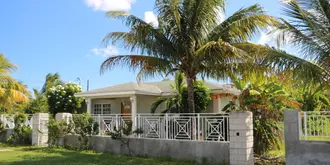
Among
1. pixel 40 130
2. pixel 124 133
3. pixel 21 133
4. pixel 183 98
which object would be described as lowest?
pixel 21 133

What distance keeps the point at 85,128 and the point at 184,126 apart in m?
5.18

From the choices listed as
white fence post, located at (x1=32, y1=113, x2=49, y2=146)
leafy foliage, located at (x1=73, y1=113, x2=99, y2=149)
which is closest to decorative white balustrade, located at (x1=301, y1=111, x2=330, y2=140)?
leafy foliage, located at (x1=73, y1=113, x2=99, y2=149)

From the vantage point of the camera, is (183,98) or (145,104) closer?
(183,98)


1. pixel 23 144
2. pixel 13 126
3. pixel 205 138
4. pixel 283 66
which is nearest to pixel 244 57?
pixel 283 66

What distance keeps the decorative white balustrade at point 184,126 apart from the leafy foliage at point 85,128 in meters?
1.16

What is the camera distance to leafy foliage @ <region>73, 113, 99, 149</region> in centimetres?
1451

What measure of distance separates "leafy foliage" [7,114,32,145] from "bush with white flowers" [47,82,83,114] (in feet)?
17.8

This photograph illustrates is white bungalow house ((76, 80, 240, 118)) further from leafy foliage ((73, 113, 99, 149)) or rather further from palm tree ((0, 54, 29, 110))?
palm tree ((0, 54, 29, 110))

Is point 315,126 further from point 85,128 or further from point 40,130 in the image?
point 40,130

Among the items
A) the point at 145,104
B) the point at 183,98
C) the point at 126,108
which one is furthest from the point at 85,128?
the point at 126,108

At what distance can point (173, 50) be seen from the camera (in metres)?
12.2

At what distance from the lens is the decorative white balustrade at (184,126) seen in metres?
11.2

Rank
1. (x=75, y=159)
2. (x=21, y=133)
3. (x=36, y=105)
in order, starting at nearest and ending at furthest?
(x=75, y=159) < (x=21, y=133) < (x=36, y=105)

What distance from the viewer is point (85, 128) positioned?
14.5 metres
